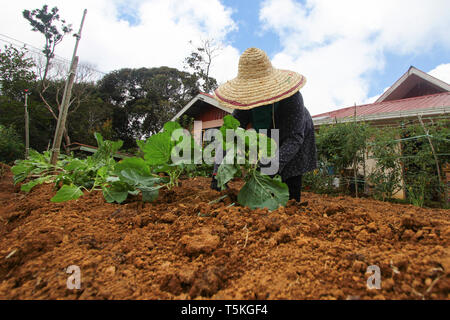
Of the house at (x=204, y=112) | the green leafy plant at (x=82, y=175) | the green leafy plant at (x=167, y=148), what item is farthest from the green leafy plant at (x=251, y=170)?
the house at (x=204, y=112)

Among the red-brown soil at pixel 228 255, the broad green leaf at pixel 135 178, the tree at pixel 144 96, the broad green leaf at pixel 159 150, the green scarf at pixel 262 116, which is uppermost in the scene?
the tree at pixel 144 96

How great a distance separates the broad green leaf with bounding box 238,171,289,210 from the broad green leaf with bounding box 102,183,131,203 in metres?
0.62

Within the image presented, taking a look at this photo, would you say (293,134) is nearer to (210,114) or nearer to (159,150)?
(159,150)

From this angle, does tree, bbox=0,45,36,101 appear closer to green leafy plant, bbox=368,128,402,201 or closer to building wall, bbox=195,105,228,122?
building wall, bbox=195,105,228,122

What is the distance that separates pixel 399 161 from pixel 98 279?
4.59 metres

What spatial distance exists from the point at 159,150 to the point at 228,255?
29.9 inches

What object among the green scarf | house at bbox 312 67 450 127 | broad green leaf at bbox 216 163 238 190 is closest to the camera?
broad green leaf at bbox 216 163 238 190

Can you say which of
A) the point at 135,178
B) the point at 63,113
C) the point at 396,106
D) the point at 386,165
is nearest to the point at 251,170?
the point at 135,178

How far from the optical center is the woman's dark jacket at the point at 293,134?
1.60m

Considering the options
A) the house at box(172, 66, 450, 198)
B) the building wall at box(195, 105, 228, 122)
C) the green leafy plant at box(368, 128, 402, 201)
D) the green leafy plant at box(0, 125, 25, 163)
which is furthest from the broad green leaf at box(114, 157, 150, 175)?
the green leafy plant at box(0, 125, 25, 163)

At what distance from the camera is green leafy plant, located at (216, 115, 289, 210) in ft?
3.52

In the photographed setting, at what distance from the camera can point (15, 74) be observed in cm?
1828

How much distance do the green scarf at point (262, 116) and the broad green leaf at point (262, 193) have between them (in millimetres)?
831

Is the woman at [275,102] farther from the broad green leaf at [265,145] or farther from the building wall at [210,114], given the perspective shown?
the building wall at [210,114]
